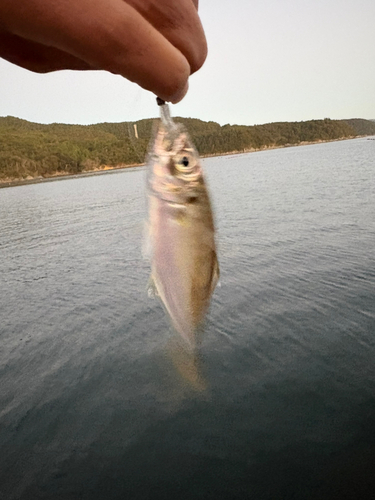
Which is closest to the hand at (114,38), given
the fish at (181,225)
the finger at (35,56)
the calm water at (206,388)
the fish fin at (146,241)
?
the finger at (35,56)

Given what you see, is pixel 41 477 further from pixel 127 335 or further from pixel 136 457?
pixel 127 335

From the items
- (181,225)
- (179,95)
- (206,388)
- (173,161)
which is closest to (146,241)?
(181,225)

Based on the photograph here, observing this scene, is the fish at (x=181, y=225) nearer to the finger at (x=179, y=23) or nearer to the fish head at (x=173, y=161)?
the fish head at (x=173, y=161)

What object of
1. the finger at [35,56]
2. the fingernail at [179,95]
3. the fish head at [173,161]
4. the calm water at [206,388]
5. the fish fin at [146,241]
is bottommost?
the calm water at [206,388]

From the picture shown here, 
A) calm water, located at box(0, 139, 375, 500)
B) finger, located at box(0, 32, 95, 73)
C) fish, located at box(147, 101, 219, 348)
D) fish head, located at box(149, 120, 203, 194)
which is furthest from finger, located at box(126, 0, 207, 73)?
calm water, located at box(0, 139, 375, 500)

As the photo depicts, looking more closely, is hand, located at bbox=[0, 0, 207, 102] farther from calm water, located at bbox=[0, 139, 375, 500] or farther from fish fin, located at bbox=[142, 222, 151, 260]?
calm water, located at bbox=[0, 139, 375, 500]

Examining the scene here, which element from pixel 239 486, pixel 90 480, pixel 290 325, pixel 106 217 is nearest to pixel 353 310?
pixel 290 325

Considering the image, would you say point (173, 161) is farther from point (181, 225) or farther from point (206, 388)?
point (206, 388)
